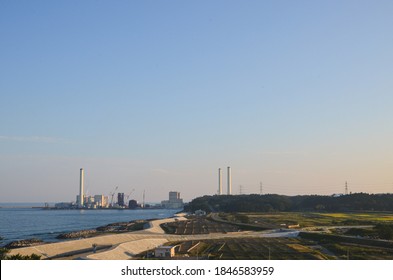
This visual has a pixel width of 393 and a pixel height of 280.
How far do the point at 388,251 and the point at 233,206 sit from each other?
324ft

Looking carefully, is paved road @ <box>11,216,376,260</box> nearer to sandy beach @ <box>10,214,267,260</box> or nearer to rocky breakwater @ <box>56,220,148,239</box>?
sandy beach @ <box>10,214,267,260</box>

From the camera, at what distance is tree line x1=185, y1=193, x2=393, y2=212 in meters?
110

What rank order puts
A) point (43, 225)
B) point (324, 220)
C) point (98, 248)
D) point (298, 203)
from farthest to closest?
point (298, 203), point (43, 225), point (324, 220), point (98, 248)

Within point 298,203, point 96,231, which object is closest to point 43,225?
point 96,231

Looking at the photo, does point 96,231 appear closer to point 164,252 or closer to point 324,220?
point 164,252

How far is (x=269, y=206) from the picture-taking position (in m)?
128

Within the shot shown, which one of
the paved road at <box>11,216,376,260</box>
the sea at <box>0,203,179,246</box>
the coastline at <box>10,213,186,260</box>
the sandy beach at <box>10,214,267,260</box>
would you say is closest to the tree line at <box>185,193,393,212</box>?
the sea at <box>0,203,179,246</box>

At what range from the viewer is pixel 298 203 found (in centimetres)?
13725

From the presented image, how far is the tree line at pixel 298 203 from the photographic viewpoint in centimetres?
10962

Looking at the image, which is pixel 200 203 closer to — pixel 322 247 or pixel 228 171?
pixel 228 171

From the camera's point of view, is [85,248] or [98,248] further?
[85,248]

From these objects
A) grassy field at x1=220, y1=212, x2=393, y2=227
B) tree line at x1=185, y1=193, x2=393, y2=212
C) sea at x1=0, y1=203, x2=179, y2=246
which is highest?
tree line at x1=185, y1=193, x2=393, y2=212

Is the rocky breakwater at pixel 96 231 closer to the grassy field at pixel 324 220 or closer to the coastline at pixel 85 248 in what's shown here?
the coastline at pixel 85 248
